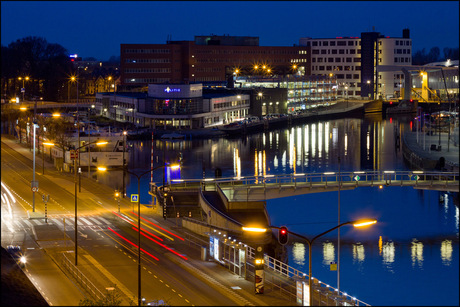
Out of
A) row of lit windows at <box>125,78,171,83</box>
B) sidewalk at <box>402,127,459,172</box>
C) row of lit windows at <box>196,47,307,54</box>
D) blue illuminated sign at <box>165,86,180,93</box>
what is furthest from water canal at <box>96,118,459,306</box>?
row of lit windows at <box>196,47,307,54</box>

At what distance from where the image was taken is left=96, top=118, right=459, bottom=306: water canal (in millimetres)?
26875

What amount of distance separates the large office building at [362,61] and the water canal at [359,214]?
1680 inches

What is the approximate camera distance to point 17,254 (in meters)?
26.3

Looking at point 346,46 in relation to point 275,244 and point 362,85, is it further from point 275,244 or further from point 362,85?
point 275,244

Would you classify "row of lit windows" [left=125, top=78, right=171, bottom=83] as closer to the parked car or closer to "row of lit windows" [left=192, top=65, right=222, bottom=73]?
"row of lit windows" [left=192, top=65, right=222, bottom=73]

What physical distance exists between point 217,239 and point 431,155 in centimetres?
3262

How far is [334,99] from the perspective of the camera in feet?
375

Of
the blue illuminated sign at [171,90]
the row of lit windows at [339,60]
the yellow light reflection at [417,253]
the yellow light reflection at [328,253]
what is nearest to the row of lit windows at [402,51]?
the row of lit windows at [339,60]

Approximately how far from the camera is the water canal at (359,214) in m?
26.9

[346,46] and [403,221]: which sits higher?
[346,46]

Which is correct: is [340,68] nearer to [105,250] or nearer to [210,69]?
[210,69]

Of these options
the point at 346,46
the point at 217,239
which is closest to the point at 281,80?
the point at 346,46

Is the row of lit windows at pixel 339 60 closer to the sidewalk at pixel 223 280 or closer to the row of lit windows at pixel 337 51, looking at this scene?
the row of lit windows at pixel 337 51

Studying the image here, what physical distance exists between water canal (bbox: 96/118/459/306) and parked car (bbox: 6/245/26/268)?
9.38m
